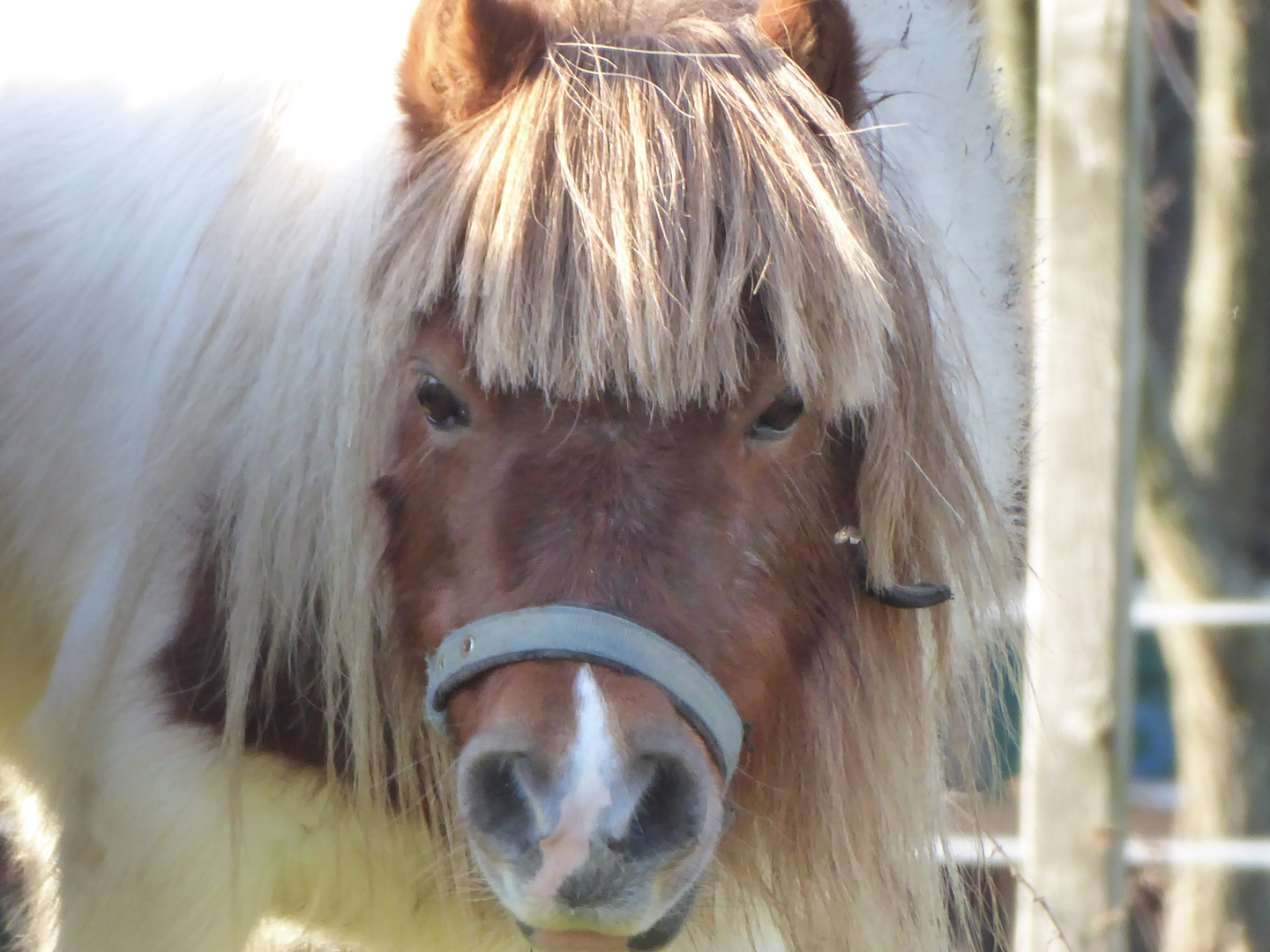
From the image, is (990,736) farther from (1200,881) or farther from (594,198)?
(1200,881)

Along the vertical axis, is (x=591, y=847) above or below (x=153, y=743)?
above

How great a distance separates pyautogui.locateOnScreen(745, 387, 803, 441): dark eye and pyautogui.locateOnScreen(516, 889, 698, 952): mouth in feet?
1.37

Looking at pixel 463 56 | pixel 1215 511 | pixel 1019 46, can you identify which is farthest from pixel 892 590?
pixel 1215 511

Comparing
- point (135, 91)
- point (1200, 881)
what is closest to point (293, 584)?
point (135, 91)

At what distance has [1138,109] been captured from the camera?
1.93m

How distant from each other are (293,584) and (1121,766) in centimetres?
126

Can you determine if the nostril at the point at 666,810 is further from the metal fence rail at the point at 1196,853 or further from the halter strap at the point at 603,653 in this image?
the metal fence rail at the point at 1196,853

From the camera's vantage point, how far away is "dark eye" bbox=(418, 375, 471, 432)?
1250 millimetres

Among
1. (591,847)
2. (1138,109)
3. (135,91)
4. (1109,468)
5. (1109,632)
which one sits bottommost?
(1109,632)

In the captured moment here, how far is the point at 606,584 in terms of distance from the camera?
111 cm

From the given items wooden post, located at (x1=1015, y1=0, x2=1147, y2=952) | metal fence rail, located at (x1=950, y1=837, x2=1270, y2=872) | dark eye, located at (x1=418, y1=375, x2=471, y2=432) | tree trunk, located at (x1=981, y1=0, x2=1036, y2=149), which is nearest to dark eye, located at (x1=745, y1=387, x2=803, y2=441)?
dark eye, located at (x1=418, y1=375, x2=471, y2=432)

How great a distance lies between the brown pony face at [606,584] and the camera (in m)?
1.04

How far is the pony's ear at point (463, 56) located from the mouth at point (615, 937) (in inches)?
29.9

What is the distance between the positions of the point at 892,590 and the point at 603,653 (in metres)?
0.41
